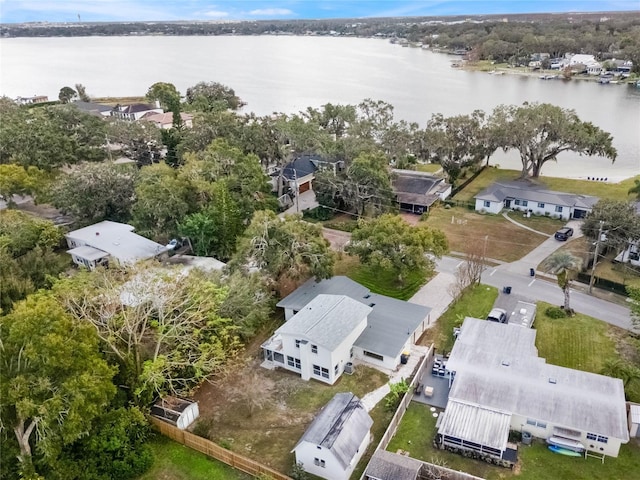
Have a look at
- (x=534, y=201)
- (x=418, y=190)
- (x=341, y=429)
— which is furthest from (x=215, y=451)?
(x=534, y=201)

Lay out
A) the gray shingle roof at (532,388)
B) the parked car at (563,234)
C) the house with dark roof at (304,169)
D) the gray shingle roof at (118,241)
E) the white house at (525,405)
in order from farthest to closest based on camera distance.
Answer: the house with dark roof at (304,169) < the parked car at (563,234) < the gray shingle roof at (118,241) < the gray shingle roof at (532,388) < the white house at (525,405)

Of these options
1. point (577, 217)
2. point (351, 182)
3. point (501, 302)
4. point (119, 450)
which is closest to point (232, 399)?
point (119, 450)

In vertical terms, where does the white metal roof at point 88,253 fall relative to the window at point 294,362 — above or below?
above

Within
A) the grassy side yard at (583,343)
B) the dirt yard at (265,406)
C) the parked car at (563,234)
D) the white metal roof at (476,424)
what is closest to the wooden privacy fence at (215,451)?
the dirt yard at (265,406)

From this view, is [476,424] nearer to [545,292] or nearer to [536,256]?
[545,292]

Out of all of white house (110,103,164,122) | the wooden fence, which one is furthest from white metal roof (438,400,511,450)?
white house (110,103,164,122)

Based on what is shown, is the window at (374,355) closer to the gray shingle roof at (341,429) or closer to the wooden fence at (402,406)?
the wooden fence at (402,406)

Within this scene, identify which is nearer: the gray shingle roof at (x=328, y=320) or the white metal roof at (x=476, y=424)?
the white metal roof at (x=476, y=424)
